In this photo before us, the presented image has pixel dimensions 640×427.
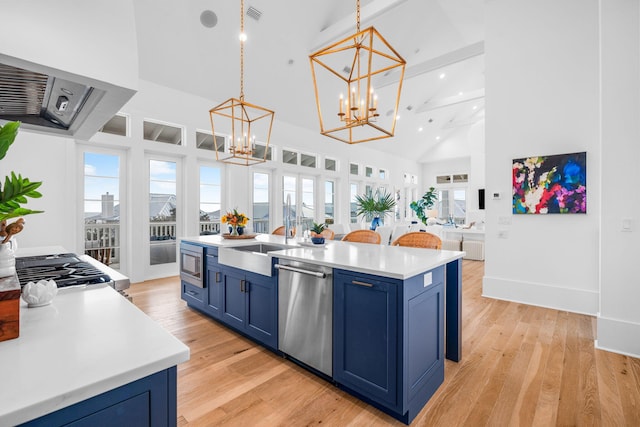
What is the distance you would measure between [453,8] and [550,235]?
4498 mm

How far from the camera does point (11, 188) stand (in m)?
0.80

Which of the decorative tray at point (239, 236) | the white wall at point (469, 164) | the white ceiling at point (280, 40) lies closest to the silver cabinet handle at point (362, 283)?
the decorative tray at point (239, 236)

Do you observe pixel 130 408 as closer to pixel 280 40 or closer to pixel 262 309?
pixel 262 309

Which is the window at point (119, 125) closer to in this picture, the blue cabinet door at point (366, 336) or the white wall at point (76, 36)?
the white wall at point (76, 36)

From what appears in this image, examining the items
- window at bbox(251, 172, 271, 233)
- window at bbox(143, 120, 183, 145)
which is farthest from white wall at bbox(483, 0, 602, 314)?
window at bbox(143, 120, 183, 145)

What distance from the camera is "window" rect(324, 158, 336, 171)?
8066mm

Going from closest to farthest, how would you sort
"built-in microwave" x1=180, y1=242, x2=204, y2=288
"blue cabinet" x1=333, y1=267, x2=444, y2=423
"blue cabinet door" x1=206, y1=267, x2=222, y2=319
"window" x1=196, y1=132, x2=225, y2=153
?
"blue cabinet" x1=333, y1=267, x2=444, y2=423 < "blue cabinet door" x1=206, y1=267, x2=222, y2=319 < "built-in microwave" x1=180, y1=242, x2=204, y2=288 < "window" x1=196, y1=132, x2=225, y2=153

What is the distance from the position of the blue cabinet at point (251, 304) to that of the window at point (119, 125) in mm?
3222

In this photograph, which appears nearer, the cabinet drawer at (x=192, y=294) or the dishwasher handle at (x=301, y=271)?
the dishwasher handle at (x=301, y=271)

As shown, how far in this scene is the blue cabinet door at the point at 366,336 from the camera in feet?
5.62

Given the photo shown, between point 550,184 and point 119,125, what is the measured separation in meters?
6.11

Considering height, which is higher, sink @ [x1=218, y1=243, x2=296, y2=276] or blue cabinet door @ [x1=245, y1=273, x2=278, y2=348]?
sink @ [x1=218, y1=243, x2=296, y2=276]

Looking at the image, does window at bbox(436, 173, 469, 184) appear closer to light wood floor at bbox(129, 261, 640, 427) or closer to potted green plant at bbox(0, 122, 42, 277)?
light wood floor at bbox(129, 261, 640, 427)

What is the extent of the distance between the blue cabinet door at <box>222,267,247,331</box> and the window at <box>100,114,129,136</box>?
323 cm
